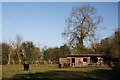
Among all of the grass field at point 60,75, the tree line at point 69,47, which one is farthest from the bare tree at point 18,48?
the grass field at point 60,75

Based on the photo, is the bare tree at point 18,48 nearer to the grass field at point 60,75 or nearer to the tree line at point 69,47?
the tree line at point 69,47

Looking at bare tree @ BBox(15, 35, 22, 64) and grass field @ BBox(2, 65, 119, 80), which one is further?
bare tree @ BBox(15, 35, 22, 64)

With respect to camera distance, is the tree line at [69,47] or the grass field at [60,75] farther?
the tree line at [69,47]

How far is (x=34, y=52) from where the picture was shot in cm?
4784

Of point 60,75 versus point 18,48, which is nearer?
point 60,75

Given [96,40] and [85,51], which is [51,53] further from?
[96,40]

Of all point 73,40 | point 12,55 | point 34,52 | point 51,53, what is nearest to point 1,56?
point 12,55

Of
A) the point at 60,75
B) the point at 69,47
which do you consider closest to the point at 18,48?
the point at 69,47

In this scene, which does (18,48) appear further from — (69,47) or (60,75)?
(60,75)

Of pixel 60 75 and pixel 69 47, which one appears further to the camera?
pixel 69 47

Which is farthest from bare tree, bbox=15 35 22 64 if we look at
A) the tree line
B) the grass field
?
the grass field

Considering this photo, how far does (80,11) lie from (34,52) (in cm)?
1661

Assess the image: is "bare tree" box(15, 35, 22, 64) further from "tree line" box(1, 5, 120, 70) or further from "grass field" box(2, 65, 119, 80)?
"grass field" box(2, 65, 119, 80)

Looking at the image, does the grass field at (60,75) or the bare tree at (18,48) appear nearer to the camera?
the grass field at (60,75)
